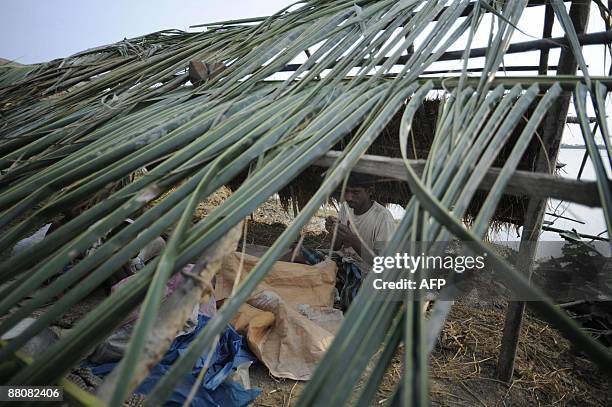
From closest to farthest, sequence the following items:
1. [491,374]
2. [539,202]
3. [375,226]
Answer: [539,202] < [491,374] < [375,226]

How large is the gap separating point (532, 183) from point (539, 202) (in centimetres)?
147

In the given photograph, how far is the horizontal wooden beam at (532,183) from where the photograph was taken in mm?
557

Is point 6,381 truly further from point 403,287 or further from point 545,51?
point 545,51

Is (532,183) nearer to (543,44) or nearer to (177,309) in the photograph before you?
(177,309)

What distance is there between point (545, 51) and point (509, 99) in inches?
53.5

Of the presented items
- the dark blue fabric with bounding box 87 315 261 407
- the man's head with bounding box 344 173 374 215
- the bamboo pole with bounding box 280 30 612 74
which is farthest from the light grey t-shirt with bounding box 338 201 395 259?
the bamboo pole with bounding box 280 30 612 74

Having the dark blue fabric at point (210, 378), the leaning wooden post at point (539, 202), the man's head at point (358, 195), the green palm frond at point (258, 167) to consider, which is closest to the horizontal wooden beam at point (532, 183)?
the green palm frond at point (258, 167)

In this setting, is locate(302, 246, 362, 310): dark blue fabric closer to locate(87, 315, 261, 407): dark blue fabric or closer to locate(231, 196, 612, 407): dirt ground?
locate(231, 196, 612, 407): dirt ground

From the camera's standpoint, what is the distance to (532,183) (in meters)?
0.59

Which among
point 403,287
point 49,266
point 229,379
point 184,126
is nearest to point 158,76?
point 184,126

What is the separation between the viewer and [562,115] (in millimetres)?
1662

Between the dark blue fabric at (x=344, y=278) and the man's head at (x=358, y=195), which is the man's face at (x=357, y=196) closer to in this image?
the man's head at (x=358, y=195)

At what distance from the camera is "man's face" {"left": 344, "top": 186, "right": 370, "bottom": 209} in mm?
2928

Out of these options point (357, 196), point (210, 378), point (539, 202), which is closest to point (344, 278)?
point (357, 196)
